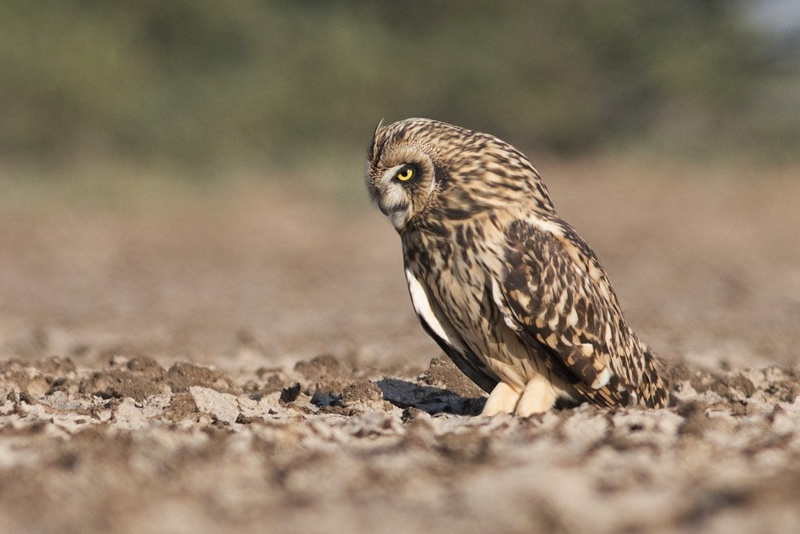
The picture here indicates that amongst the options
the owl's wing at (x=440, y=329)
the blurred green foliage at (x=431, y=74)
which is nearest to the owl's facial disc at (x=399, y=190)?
the owl's wing at (x=440, y=329)

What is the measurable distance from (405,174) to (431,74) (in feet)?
89.9

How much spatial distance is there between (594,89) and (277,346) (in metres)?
25.1

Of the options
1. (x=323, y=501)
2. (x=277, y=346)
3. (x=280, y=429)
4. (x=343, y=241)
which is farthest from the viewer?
(x=343, y=241)

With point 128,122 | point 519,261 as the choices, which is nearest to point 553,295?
point 519,261

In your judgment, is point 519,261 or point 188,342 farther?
point 188,342

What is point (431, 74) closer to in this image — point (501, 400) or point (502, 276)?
point (501, 400)

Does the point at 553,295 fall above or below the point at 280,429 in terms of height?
above

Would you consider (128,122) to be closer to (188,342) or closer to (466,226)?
(188,342)

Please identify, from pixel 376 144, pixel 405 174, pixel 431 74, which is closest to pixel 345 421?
pixel 405 174

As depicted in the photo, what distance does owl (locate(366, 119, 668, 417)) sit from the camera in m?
5.24

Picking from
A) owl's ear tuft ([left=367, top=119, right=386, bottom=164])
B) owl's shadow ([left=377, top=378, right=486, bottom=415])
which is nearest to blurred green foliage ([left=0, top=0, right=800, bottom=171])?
owl's shadow ([left=377, top=378, right=486, bottom=415])

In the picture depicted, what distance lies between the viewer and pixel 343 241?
20828 millimetres

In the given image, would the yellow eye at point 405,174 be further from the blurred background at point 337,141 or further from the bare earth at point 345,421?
the blurred background at point 337,141

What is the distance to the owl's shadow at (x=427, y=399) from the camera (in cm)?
614
